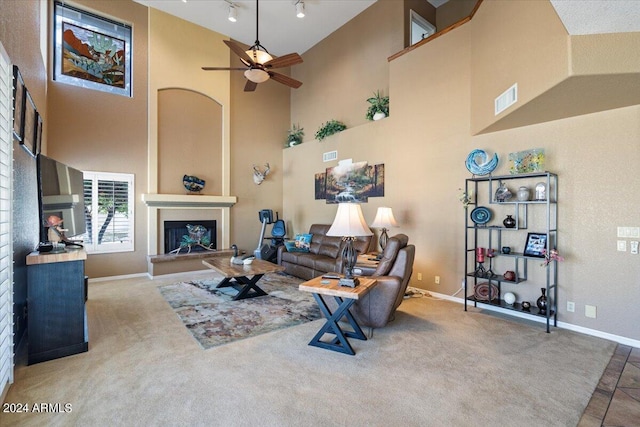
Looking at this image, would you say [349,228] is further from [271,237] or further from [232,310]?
[271,237]

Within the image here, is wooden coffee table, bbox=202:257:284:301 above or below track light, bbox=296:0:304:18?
below

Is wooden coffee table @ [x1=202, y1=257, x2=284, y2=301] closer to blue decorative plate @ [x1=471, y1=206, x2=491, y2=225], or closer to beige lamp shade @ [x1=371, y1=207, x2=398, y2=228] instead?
beige lamp shade @ [x1=371, y1=207, x2=398, y2=228]

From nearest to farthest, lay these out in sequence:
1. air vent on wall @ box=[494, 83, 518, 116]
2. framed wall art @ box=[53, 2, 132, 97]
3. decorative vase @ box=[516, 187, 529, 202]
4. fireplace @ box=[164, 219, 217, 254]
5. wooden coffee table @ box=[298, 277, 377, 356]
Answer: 1. wooden coffee table @ box=[298, 277, 377, 356]
2. air vent on wall @ box=[494, 83, 518, 116]
3. decorative vase @ box=[516, 187, 529, 202]
4. framed wall art @ box=[53, 2, 132, 97]
5. fireplace @ box=[164, 219, 217, 254]

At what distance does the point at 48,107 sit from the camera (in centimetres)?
522

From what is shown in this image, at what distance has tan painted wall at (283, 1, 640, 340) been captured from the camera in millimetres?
3084

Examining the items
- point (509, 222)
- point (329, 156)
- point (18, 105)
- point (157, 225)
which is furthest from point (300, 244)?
point (18, 105)

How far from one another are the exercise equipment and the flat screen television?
3.59m

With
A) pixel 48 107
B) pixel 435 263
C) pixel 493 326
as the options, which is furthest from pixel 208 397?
pixel 48 107

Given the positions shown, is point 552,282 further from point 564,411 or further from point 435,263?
point 564,411

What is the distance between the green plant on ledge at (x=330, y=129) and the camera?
6.71 meters

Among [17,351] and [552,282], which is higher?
[552,282]

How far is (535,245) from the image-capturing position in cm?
365

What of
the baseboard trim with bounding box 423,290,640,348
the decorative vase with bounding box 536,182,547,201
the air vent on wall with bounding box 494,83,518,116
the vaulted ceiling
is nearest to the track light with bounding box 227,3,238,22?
the vaulted ceiling

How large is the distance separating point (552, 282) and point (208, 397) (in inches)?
155
